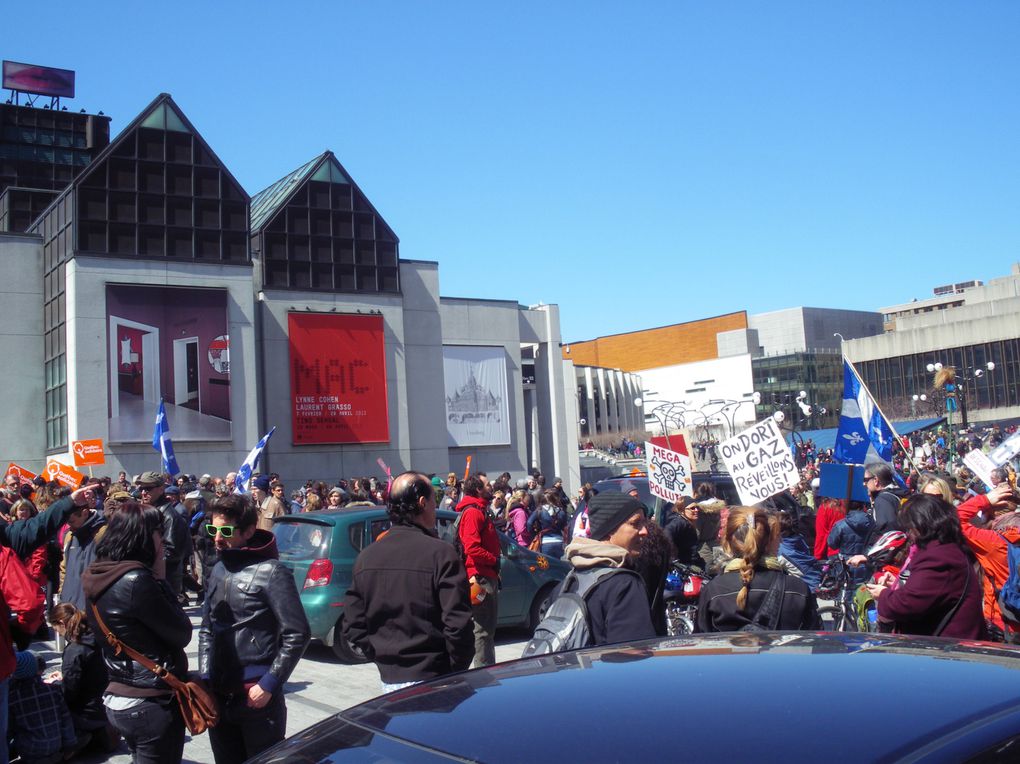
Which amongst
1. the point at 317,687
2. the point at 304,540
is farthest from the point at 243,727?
the point at 304,540

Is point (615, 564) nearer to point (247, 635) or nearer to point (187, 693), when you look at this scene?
point (247, 635)

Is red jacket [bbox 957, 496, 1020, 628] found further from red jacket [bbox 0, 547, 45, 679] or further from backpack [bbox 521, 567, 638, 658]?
red jacket [bbox 0, 547, 45, 679]

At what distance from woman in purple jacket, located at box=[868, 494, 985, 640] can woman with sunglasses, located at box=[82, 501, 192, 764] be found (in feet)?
11.5

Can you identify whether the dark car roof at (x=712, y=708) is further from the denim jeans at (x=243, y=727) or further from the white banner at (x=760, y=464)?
the white banner at (x=760, y=464)

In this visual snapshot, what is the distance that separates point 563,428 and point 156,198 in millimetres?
Answer: 19790

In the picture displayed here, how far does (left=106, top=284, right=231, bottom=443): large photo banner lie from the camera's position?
3153 cm

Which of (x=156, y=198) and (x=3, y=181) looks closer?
(x=156, y=198)

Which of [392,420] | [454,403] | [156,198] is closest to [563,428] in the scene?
[454,403]

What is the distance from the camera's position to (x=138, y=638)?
14.7ft

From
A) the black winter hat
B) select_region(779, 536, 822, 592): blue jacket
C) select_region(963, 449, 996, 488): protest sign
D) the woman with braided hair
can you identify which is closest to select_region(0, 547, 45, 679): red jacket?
the black winter hat

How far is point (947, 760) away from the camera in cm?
177

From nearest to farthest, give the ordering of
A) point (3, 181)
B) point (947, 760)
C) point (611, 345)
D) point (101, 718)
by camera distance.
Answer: point (947, 760)
point (101, 718)
point (3, 181)
point (611, 345)

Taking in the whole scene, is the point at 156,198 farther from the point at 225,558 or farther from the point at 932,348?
the point at 932,348

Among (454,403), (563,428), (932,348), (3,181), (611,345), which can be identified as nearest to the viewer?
(454,403)
